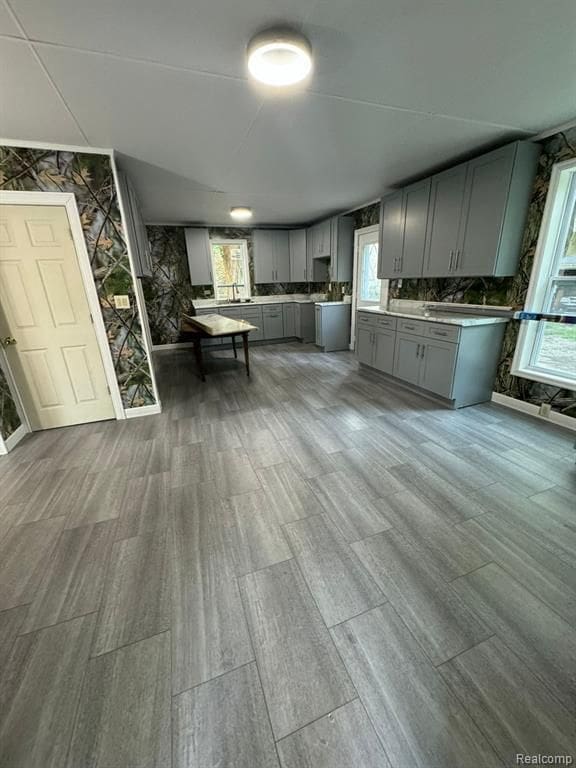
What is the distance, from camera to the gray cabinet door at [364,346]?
4.44m

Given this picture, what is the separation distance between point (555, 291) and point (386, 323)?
67.1 inches

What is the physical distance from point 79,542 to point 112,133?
9.73 feet

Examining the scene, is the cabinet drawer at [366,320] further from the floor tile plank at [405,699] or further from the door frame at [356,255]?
the floor tile plank at [405,699]

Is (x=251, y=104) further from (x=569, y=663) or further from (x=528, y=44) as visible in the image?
(x=569, y=663)

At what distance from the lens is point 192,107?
2066mm

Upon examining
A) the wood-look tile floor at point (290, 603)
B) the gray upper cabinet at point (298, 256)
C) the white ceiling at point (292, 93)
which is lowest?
the wood-look tile floor at point (290, 603)

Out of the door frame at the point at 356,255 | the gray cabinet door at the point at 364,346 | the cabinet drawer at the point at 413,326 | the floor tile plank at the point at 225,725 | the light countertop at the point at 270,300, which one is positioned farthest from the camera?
the light countertop at the point at 270,300

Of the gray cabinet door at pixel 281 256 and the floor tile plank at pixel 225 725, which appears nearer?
the floor tile plank at pixel 225 725

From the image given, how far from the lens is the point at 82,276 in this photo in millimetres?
2855

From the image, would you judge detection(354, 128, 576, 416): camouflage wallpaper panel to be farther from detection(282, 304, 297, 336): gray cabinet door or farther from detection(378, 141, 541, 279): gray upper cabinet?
detection(282, 304, 297, 336): gray cabinet door

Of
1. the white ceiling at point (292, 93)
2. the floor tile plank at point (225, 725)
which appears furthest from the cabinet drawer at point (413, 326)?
the floor tile plank at point (225, 725)

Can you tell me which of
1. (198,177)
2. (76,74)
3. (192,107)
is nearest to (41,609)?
(76,74)

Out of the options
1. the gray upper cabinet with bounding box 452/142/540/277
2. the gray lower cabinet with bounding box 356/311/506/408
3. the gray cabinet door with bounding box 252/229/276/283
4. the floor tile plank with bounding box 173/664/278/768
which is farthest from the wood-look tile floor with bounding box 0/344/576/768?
the gray cabinet door with bounding box 252/229/276/283

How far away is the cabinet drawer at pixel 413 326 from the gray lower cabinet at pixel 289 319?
3352mm
